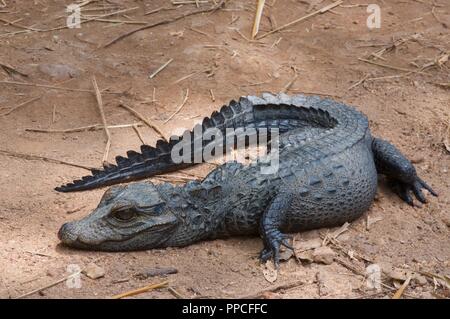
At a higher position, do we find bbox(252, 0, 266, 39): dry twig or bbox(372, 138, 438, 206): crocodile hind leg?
bbox(252, 0, 266, 39): dry twig

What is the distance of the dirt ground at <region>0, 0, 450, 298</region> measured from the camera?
3943 mm

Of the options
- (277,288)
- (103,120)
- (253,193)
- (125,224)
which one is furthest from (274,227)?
(103,120)

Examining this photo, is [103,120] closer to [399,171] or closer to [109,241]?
[109,241]

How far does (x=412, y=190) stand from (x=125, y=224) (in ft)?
7.09

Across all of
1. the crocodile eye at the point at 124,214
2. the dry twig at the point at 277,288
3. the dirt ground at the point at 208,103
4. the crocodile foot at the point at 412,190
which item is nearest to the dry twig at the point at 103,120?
the dirt ground at the point at 208,103

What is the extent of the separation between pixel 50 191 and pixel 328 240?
74.0 inches

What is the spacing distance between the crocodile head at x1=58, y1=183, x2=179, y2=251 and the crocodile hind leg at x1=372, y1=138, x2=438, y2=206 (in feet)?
5.66

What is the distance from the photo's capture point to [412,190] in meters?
4.96

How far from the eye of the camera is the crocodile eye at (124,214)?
407 centimetres

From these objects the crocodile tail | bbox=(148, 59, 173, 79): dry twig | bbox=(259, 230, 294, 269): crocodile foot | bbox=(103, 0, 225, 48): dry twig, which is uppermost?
bbox=(103, 0, 225, 48): dry twig

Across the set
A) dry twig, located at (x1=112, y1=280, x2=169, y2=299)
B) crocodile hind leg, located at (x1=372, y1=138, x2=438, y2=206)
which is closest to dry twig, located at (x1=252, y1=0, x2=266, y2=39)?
crocodile hind leg, located at (x1=372, y1=138, x2=438, y2=206)

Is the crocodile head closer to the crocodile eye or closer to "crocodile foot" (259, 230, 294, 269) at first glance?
the crocodile eye

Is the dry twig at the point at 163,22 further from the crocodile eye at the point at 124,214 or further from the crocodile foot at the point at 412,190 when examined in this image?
the crocodile foot at the point at 412,190

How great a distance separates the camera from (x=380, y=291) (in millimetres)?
3881
